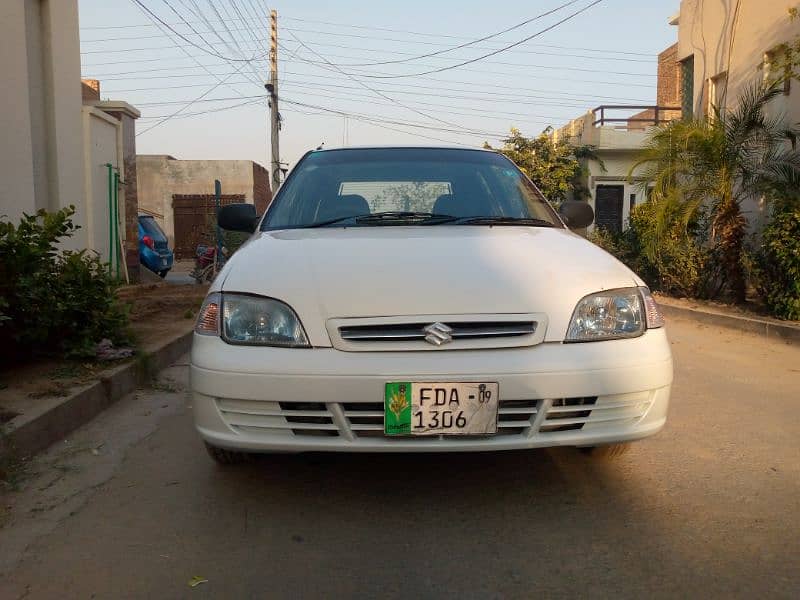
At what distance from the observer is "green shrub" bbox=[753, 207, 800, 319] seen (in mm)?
7477

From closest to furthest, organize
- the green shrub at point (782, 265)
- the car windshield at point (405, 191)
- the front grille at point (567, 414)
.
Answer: the front grille at point (567, 414)
the car windshield at point (405, 191)
the green shrub at point (782, 265)

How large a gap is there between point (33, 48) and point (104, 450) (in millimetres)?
6561

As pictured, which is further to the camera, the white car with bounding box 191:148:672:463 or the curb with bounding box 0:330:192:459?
the curb with bounding box 0:330:192:459

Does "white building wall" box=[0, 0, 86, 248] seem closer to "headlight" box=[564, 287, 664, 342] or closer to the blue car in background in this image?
the blue car in background

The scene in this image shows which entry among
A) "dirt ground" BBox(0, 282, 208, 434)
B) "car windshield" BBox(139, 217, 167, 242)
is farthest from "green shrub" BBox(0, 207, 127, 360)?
"car windshield" BBox(139, 217, 167, 242)

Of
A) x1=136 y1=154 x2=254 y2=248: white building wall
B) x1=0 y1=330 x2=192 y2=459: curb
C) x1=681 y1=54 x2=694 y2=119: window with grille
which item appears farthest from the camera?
x1=136 y1=154 x2=254 y2=248: white building wall

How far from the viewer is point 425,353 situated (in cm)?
265

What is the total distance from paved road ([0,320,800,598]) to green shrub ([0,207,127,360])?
1101 mm

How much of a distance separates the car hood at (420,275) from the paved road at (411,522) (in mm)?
745

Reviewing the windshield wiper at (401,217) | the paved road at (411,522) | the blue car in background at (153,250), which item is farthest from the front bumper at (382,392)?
the blue car in background at (153,250)

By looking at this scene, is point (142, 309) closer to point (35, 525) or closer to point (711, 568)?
point (35, 525)

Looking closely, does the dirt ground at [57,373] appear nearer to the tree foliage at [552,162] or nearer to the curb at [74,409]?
the curb at [74,409]

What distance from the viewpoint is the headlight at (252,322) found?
2.75 metres

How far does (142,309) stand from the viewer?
880cm
